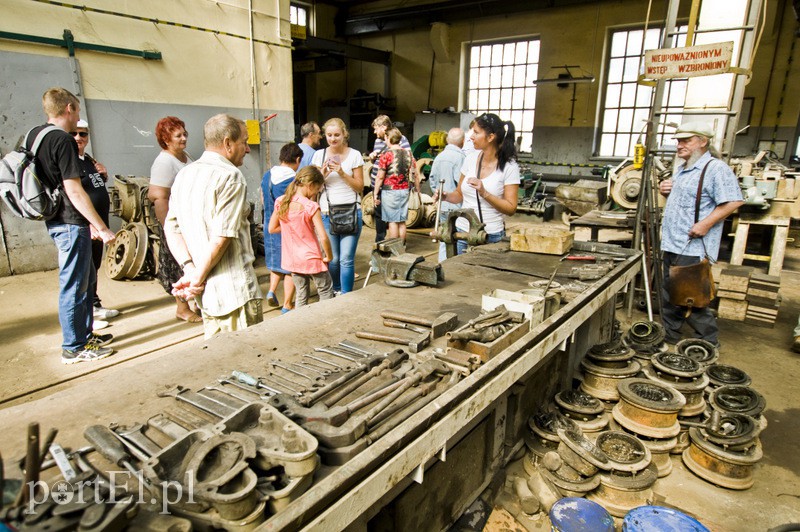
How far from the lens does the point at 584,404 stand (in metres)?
2.41

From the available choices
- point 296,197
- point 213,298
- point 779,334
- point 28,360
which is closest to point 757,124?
point 779,334

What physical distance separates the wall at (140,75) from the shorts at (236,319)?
3804mm

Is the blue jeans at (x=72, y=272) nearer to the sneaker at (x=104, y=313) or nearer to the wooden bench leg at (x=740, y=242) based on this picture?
the sneaker at (x=104, y=313)

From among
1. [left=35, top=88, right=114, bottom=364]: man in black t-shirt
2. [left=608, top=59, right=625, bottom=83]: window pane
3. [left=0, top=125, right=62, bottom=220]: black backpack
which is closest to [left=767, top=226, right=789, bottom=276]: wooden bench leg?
[left=608, top=59, right=625, bottom=83]: window pane

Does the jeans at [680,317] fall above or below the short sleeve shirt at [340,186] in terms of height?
below

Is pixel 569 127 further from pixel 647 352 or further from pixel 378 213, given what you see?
pixel 647 352

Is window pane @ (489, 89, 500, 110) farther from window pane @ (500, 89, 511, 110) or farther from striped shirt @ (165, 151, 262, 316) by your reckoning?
striped shirt @ (165, 151, 262, 316)

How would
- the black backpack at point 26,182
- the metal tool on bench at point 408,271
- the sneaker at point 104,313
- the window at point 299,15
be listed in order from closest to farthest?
the metal tool on bench at point 408,271 → the black backpack at point 26,182 → the sneaker at point 104,313 → the window at point 299,15

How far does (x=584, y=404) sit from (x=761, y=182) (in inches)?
138

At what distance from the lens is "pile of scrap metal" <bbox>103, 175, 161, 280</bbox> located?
4273 mm

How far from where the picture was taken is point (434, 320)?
5.68 feet

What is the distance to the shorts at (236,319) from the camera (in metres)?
2.03

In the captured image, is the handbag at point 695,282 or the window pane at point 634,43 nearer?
the handbag at point 695,282

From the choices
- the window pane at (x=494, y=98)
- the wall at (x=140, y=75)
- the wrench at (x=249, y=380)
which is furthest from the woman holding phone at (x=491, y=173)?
the window pane at (x=494, y=98)
